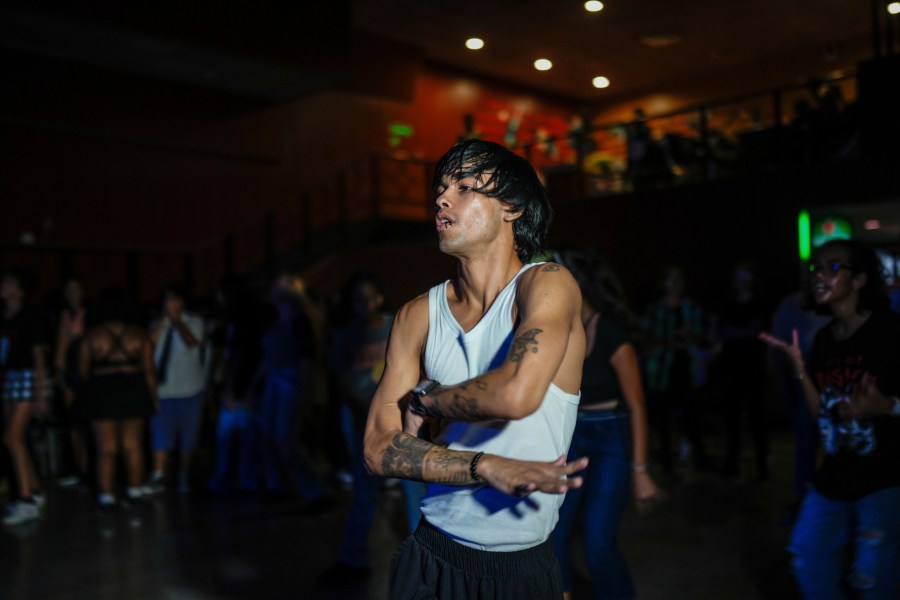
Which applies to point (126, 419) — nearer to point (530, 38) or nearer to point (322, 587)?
point (322, 587)

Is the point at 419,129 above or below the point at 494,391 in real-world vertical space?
above

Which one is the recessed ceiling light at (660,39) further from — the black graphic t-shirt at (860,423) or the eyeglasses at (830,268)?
the black graphic t-shirt at (860,423)

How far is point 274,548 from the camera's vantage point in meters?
4.77

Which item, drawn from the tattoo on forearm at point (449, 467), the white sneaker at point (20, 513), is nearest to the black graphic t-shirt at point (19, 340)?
the white sneaker at point (20, 513)

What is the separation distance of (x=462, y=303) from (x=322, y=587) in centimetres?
271

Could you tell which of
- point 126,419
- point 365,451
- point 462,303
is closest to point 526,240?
point 462,303

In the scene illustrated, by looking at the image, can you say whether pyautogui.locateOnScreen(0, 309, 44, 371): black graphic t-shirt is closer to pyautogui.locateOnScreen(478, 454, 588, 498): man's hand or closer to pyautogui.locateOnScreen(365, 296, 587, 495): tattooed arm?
pyautogui.locateOnScreen(365, 296, 587, 495): tattooed arm

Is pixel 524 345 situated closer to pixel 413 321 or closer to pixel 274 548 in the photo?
pixel 413 321

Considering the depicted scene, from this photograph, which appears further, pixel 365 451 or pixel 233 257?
pixel 233 257

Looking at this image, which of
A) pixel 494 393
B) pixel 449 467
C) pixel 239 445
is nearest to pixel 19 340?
pixel 239 445

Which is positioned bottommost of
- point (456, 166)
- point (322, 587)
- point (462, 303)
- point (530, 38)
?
point (322, 587)

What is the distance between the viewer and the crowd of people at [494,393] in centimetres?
166

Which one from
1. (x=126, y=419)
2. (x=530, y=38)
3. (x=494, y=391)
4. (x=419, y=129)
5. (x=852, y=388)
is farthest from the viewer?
(x=419, y=129)

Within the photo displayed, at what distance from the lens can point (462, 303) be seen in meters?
1.80
